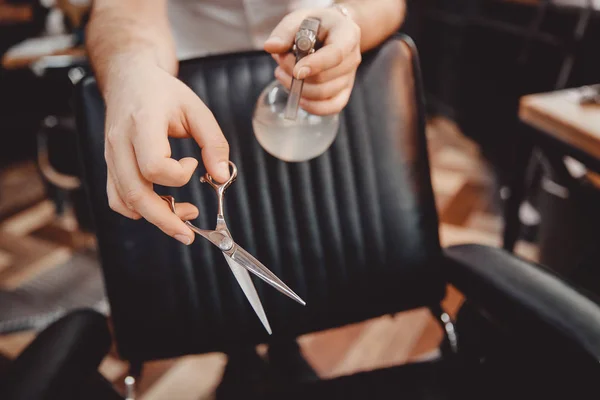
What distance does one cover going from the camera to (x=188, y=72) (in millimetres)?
711

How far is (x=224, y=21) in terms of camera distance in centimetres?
94

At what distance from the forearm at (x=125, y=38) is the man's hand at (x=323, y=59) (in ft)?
0.52

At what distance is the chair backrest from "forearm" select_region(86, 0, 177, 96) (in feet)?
0.27

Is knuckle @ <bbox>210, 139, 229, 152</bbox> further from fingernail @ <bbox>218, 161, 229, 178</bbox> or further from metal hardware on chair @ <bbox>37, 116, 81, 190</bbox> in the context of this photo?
metal hardware on chair @ <bbox>37, 116, 81, 190</bbox>

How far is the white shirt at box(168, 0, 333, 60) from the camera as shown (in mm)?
906

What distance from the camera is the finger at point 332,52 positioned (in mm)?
471

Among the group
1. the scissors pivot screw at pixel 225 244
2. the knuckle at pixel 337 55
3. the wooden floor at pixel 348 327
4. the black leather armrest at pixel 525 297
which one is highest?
the knuckle at pixel 337 55

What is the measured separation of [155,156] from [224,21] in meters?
0.64

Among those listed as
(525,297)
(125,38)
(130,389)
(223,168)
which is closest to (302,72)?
(223,168)

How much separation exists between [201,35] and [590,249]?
129 centimetres

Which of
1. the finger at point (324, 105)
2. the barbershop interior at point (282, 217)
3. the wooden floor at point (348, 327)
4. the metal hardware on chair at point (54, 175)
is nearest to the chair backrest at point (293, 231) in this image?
the barbershop interior at point (282, 217)

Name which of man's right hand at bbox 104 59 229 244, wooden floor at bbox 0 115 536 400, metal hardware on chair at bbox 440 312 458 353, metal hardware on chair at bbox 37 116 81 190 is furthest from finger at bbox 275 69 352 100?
metal hardware on chair at bbox 37 116 81 190

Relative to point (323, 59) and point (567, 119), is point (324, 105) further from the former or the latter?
point (567, 119)

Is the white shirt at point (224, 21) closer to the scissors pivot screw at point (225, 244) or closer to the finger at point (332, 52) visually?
the finger at point (332, 52)
